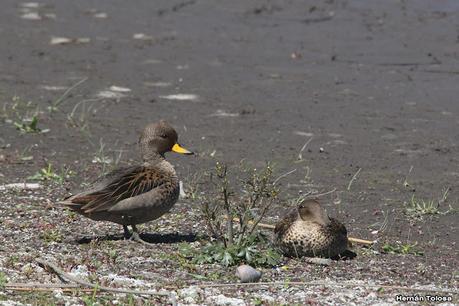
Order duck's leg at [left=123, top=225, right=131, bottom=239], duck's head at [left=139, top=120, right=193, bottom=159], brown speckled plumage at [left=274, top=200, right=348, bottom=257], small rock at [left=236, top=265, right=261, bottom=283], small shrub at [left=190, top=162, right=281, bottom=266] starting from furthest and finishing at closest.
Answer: duck's head at [left=139, top=120, right=193, bottom=159]
duck's leg at [left=123, top=225, right=131, bottom=239]
brown speckled plumage at [left=274, top=200, right=348, bottom=257]
small shrub at [left=190, top=162, right=281, bottom=266]
small rock at [left=236, top=265, right=261, bottom=283]

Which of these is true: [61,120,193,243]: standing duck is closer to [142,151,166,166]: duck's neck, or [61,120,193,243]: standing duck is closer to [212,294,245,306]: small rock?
[142,151,166,166]: duck's neck

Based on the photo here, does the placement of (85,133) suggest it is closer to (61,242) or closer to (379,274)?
(61,242)

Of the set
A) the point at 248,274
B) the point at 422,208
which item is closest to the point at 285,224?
the point at 248,274

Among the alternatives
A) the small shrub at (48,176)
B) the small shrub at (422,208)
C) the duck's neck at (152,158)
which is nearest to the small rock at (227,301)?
the duck's neck at (152,158)

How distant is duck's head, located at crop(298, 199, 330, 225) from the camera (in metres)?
7.83

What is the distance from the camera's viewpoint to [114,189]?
7867mm

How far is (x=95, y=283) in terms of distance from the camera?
670 cm

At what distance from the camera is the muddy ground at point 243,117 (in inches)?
291

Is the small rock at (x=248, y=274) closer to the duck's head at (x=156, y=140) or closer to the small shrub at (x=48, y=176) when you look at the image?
the duck's head at (x=156, y=140)

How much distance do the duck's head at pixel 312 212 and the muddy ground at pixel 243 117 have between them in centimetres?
35

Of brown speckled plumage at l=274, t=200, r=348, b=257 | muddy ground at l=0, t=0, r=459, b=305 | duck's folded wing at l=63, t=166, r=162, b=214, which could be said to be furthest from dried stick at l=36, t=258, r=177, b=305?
brown speckled plumage at l=274, t=200, r=348, b=257

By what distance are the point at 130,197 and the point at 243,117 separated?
4646 mm

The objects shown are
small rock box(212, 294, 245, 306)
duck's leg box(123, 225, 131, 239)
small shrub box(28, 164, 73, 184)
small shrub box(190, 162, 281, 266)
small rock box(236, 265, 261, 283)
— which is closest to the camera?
small rock box(212, 294, 245, 306)

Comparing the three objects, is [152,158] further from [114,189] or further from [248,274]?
[248,274]
